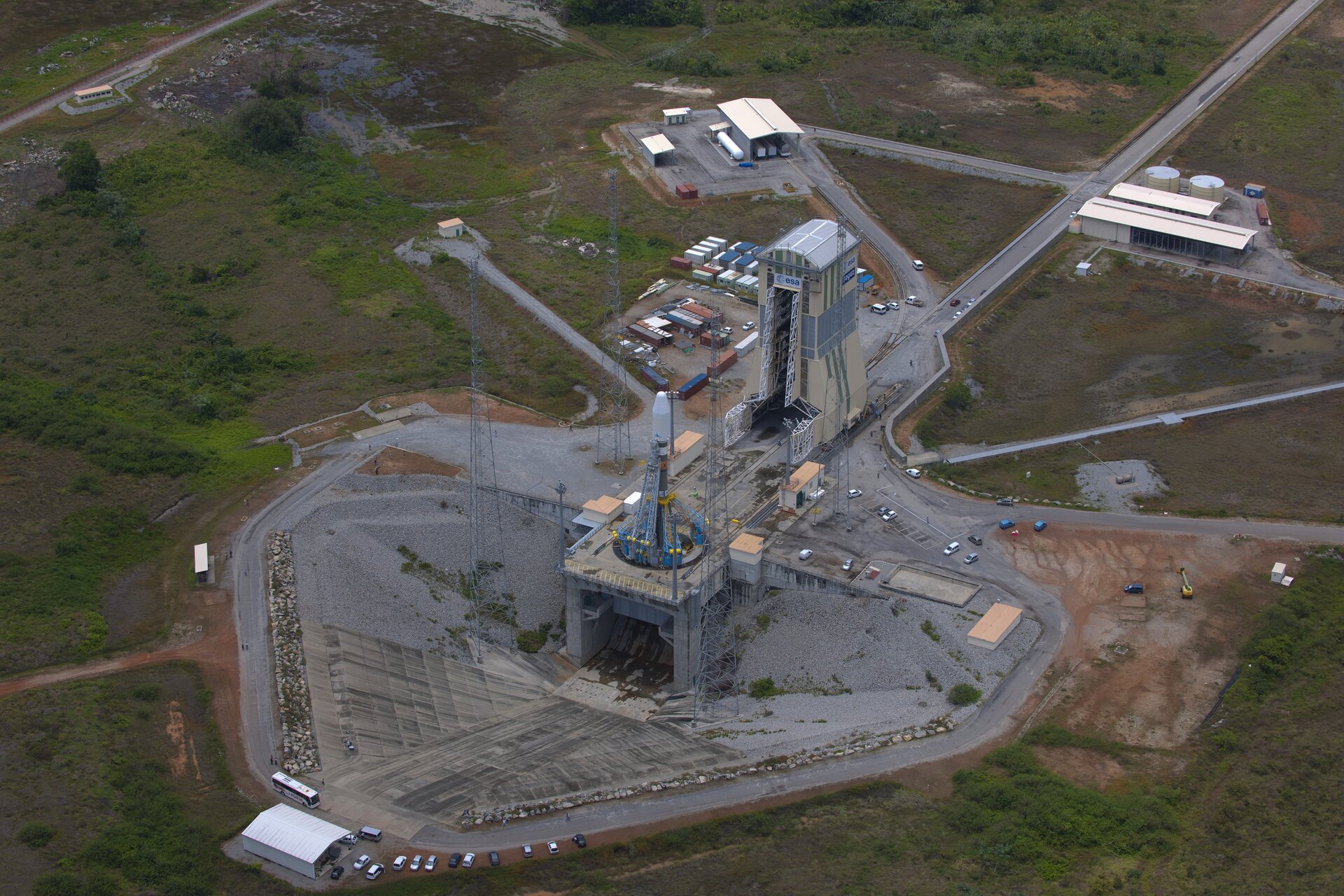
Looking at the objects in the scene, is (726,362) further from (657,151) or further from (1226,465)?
(657,151)

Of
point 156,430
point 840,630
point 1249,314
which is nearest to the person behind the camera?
point 840,630

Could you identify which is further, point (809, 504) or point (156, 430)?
point (156, 430)

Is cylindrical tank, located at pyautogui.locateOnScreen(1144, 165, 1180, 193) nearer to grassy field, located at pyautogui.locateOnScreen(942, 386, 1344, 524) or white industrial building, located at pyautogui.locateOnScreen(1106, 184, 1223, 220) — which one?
white industrial building, located at pyautogui.locateOnScreen(1106, 184, 1223, 220)

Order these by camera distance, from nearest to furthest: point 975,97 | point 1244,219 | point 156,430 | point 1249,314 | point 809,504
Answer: point 809,504, point 156,430, point 1249,314, point 1244,219, point 975,97

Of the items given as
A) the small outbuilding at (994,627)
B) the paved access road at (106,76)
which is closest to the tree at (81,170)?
the paved access road at (106,76)

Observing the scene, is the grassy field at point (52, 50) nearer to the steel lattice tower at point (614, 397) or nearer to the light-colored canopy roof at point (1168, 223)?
the steel lattice tower at point (614, 397)

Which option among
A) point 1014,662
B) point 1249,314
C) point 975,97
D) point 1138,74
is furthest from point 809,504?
point 1138,74

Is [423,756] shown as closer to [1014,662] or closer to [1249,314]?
[1014,662]

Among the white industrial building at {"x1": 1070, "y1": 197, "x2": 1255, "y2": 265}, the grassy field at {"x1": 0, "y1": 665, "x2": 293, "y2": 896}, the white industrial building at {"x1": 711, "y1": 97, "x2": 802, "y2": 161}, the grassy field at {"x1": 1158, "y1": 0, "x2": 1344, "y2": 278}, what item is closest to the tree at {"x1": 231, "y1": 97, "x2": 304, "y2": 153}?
the white industrial building at {"x1": 711, "y1": 97, "x2": 802, "y2": 161}
